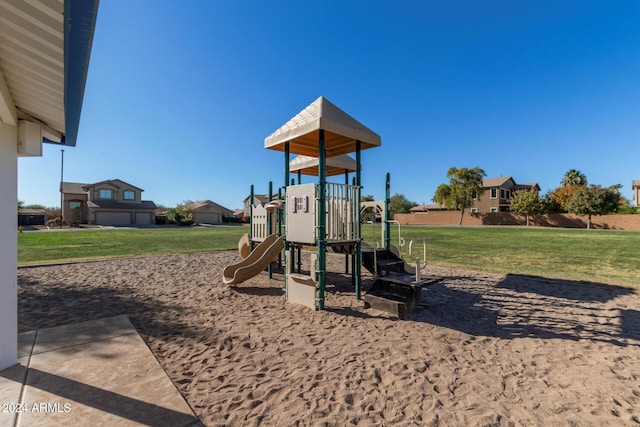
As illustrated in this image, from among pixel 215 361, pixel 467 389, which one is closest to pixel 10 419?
pixel 215 361

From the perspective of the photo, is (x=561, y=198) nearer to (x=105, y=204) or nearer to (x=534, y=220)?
(x=534, y=220)

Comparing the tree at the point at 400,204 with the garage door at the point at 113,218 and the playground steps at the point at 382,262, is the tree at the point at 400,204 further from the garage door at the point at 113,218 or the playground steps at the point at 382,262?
the playground steps at the point at 382,262

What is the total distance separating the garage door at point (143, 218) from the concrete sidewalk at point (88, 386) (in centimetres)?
5271

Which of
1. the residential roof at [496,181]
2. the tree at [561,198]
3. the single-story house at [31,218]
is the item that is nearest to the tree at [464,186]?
the residential roof at [496,181]

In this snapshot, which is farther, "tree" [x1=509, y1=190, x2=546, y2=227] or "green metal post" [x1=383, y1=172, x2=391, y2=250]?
"tree" [x1=509, y1=190, x2=546, y2=227]

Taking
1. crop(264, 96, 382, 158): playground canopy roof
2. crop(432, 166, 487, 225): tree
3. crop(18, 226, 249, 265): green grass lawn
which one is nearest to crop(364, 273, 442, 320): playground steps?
crop(264, 96, 382, 158): playground canopy roof

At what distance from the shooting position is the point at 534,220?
1768 inches

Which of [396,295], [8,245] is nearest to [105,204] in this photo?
[8,245]

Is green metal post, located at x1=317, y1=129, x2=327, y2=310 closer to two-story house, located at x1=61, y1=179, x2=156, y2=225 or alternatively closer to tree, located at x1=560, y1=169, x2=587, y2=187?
two-story house, located at x1=61, y1=179, x2=156, y2=225

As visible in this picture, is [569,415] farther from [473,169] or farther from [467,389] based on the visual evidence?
[473,169]

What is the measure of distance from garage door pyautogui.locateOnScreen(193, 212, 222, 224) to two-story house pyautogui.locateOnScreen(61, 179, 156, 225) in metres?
10.6

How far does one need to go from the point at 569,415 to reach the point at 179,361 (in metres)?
4.22

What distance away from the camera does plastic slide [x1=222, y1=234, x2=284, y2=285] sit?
23.5 feet

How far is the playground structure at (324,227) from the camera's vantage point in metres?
5.80
